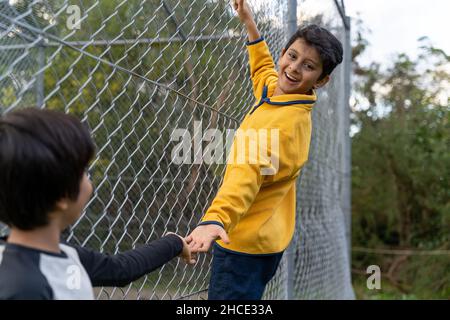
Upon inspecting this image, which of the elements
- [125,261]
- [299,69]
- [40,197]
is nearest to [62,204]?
[40,197]

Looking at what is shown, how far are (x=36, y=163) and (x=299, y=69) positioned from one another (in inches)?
45.9

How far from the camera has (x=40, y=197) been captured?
1.07m

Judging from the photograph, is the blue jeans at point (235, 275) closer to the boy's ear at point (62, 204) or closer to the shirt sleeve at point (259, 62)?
the shirt sleeve at point (259, 62)

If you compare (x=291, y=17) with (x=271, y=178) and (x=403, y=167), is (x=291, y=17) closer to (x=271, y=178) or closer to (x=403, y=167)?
(x=271, y=178)

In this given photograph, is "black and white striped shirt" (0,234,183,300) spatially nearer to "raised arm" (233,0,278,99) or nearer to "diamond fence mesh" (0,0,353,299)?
"diamond fence mesh" (0,0,353,299)

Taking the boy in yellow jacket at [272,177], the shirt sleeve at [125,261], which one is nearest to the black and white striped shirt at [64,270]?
the shirt sleeve at [125,261]

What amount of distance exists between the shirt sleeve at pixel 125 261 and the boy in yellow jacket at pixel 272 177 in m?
0.28

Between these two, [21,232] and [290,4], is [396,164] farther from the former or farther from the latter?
[21,232]

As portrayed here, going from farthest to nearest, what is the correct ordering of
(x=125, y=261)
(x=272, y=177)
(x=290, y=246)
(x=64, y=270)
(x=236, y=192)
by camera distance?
1. (x=290, y=246)
2. (x=272, y=177)
3. (x=236, y=192)
4. (x=125, y=261)
5. (x=64, y=270)

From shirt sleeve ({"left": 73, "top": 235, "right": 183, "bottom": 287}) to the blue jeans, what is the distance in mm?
422

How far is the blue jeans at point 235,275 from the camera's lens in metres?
1.91
